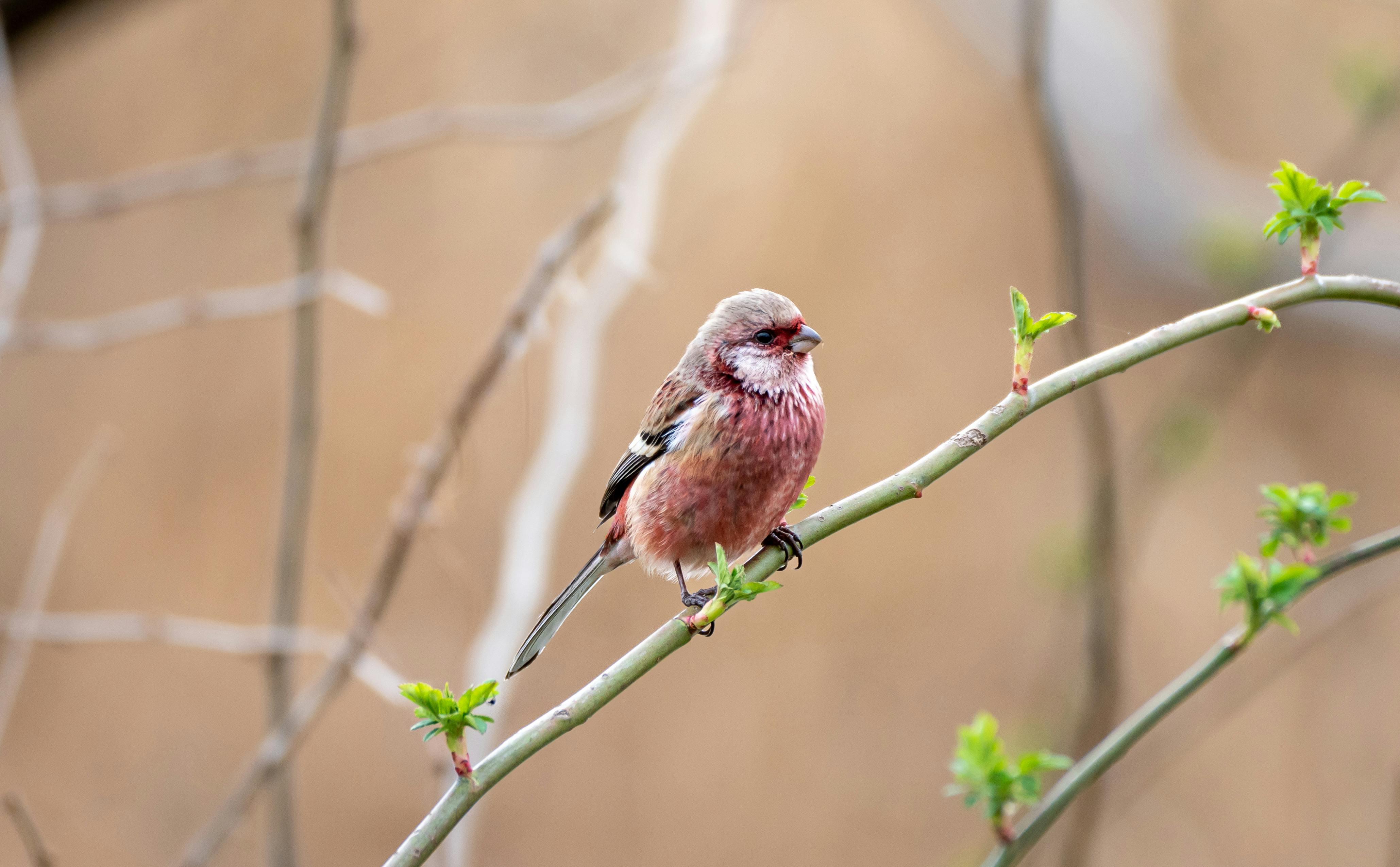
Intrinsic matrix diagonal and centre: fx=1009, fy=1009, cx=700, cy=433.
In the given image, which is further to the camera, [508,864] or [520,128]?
[508,864]

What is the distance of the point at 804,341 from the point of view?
126 centimetres

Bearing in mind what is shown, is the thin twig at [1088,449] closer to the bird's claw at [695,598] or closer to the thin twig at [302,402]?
the bird's claw at [695,598]

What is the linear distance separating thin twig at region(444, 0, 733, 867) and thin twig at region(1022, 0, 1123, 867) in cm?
68

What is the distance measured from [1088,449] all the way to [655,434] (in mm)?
1160

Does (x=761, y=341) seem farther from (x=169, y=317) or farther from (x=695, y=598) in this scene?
(x=169, y=317)

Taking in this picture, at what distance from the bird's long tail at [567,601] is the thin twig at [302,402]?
59cm

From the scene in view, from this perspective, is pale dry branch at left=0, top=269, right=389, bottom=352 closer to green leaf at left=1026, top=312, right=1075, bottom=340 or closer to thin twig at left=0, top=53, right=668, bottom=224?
thin twig at left=0, top=53, right=668, bottom=224

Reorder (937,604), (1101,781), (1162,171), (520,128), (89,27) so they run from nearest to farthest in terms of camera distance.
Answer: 1. (1101,781)
2. (520,128)
3. (89,27)
4. (1162,171)
5. (937,604)

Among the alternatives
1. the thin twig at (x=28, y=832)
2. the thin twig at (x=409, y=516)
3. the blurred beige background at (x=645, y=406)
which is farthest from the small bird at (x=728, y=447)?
the blurred beige background at (x=645, y=406)

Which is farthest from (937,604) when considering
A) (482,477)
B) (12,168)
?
(12,168)

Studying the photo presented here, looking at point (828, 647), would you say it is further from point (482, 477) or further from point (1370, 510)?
point (1370, 510)

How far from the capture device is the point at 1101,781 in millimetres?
2066

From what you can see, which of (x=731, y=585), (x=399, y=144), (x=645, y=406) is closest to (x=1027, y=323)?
(x=731, y=585)

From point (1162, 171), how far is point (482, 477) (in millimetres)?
3579
